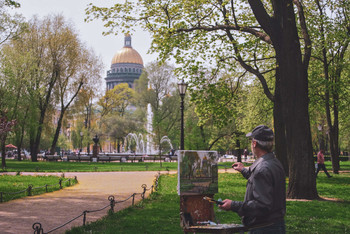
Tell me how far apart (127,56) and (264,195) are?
13069cm

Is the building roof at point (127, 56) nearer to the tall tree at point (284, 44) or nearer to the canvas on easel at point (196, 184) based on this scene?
the tall tree at point (284, 44)

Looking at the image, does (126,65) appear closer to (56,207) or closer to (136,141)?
(136,141)

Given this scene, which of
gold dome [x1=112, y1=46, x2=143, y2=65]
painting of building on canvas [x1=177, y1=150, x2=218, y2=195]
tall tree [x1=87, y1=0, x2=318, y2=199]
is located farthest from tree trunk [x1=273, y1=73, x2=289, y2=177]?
gold dome [x1=112, y1=46, x2=143, y2=65]

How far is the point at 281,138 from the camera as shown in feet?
61.5

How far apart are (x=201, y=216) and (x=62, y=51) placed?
36.2 metres

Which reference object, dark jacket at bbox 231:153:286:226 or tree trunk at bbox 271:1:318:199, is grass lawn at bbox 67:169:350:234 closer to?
tree trunk at bbox 271:1:318:199

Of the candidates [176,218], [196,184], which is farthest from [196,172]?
[176,218]

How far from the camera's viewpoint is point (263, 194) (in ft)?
11.3

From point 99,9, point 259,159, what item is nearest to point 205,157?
point 259,159

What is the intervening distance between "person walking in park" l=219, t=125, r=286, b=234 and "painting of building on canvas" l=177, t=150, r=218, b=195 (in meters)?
1.39

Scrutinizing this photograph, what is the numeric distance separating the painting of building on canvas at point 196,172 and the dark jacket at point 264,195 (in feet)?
4.68

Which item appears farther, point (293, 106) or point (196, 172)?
point (293, 106)

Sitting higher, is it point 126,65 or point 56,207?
point 126,65

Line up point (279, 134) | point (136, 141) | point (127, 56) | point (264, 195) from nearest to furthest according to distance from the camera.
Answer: point (264, 195) → point (279, 134) → point (136, 141) → point (127, 56)
